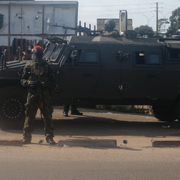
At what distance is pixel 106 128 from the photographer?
25.9ft

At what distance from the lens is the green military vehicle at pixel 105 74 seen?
7.14m

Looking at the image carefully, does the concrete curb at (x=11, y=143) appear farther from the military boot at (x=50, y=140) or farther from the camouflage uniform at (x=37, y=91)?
the military boot at (x=50, y=140)

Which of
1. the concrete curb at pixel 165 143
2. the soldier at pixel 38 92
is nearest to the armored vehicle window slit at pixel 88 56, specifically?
the soldier at pixel 38 92

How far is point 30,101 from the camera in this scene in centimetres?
575

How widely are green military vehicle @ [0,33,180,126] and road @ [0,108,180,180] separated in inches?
28.0

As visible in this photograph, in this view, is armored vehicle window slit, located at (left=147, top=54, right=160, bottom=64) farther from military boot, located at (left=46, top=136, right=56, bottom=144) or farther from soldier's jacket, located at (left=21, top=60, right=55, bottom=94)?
military boot, located at (left=46, top=136, right=56, bottom=144)

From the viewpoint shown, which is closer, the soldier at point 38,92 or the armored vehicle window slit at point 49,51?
the soldier at point 38,92

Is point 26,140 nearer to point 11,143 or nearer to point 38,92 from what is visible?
point 11,143

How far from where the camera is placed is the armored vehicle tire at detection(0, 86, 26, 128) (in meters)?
7.07

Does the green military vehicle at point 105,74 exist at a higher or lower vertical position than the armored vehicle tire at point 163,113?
higher

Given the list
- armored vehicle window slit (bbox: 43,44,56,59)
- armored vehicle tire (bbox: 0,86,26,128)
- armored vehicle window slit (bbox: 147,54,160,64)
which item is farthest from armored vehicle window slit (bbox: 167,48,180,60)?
armored vehicle tire (bbox: 0,86,26,128)

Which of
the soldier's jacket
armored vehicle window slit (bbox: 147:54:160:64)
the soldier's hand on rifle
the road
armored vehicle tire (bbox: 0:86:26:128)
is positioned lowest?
the road

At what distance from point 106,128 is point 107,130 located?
0.92ft

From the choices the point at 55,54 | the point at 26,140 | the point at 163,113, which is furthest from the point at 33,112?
the point at 163,113
